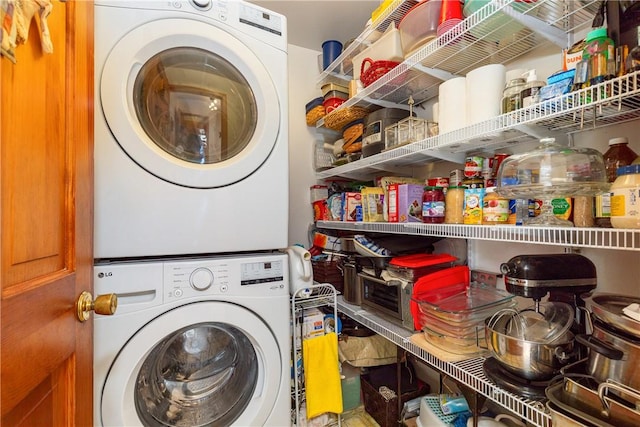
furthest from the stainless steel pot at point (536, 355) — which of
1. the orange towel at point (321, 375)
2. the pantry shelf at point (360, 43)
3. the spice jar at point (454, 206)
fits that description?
the pantry shelf at point (360, 43)

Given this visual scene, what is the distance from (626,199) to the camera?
562mm

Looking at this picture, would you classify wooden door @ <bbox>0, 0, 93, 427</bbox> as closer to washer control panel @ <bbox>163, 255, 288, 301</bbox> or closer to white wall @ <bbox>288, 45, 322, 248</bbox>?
washer control panel @ <bbox>163, 255, 288, 301</bbox>

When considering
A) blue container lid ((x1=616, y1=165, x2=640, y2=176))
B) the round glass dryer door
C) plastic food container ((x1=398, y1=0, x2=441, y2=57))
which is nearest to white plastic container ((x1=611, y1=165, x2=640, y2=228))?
blue container lid ((x1=616, y1=165, x2=640, y2=176))

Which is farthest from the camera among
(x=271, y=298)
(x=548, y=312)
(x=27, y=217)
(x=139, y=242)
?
(x=271, y=298)

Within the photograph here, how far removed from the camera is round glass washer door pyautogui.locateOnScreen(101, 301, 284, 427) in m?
0.87

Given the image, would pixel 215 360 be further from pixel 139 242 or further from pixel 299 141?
pixel 299 141

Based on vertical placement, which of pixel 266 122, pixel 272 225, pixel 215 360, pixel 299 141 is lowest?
pixel 215 360

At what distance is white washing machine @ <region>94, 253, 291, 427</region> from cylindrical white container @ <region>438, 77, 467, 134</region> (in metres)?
0.78

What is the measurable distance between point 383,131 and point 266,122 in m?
0.61

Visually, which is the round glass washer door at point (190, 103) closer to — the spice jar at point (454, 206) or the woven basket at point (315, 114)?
the spice jar at point (454, 206)

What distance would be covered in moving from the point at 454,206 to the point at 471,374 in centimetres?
53

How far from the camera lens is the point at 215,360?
1.14 m

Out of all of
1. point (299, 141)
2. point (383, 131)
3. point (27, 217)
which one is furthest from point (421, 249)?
point (27, 217)

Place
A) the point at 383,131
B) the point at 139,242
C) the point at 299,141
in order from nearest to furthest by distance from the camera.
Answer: the point at 139,242 → the point at 383,131 → the point at 299,141
